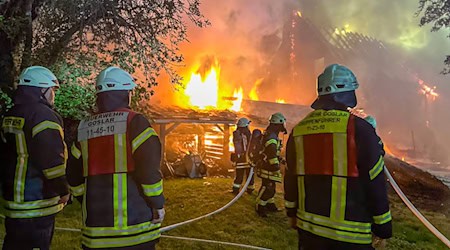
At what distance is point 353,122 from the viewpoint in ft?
8.38

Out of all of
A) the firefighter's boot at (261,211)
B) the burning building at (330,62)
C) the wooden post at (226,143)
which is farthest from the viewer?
the burning building at (330,62)

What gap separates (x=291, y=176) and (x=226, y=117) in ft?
49.1

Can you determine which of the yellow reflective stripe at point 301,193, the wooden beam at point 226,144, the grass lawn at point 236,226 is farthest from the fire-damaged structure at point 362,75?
the yellow reflective stripe at point 301,193

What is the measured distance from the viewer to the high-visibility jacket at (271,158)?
7484mm

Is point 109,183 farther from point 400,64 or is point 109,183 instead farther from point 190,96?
point 400,64

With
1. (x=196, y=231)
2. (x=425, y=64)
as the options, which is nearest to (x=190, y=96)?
(x=196, y=231)

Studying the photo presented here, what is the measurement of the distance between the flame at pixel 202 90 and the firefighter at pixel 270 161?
20.4 meters

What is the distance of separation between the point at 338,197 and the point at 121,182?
1615 millimetres

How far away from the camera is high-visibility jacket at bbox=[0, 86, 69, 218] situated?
10.2 ft

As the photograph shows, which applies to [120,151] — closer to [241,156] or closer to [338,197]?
[338,197]

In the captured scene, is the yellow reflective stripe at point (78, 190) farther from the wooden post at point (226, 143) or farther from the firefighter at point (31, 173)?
the wooden post at point (226, 143)

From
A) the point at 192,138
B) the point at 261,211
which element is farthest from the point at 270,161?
the point at 192,138

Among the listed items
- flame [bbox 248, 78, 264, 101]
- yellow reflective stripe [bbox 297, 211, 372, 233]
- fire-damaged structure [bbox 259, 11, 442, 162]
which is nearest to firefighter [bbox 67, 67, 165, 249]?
yellow reflective stripe [bbox 297, 211, 372, 233]

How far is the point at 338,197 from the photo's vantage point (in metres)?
2.56
